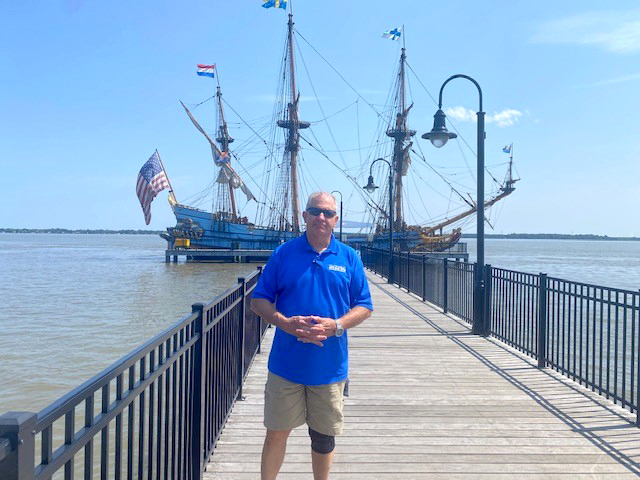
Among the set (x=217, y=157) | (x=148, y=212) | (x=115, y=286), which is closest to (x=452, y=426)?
(x=115, y=286)

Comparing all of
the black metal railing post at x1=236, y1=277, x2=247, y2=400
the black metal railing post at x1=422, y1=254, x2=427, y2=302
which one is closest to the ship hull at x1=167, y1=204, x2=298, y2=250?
the black metal railing post at x1=422, y1=254, x2=427, y2=302

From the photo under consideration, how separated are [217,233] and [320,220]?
216ft

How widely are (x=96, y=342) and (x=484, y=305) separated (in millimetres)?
10140

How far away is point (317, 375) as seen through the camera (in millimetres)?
3141

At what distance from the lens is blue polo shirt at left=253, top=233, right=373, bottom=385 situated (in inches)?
123

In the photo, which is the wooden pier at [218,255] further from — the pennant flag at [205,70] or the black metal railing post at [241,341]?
the black metal railing post at [241,341]

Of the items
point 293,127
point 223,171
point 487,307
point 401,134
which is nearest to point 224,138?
point 223,171

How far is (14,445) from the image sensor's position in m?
1.36

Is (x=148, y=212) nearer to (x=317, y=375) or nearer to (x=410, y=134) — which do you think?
(x=410, y=134)

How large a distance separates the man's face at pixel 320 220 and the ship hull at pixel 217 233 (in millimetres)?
63227

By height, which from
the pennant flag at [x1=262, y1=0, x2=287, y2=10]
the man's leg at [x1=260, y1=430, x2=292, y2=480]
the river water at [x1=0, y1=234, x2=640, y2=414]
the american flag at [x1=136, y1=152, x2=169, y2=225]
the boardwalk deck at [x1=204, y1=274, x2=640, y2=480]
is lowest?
the river water at [x1=0, y1=234, x2=640, y2=414]

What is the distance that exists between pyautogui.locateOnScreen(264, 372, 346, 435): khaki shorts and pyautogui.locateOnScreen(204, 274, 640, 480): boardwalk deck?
31.6 inches

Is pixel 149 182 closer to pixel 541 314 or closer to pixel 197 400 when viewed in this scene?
pixel 541 314

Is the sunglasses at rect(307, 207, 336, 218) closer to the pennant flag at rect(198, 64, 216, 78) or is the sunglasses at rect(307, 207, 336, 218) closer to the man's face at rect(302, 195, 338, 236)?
the man's face at rect(302, 195, 338, 236)
